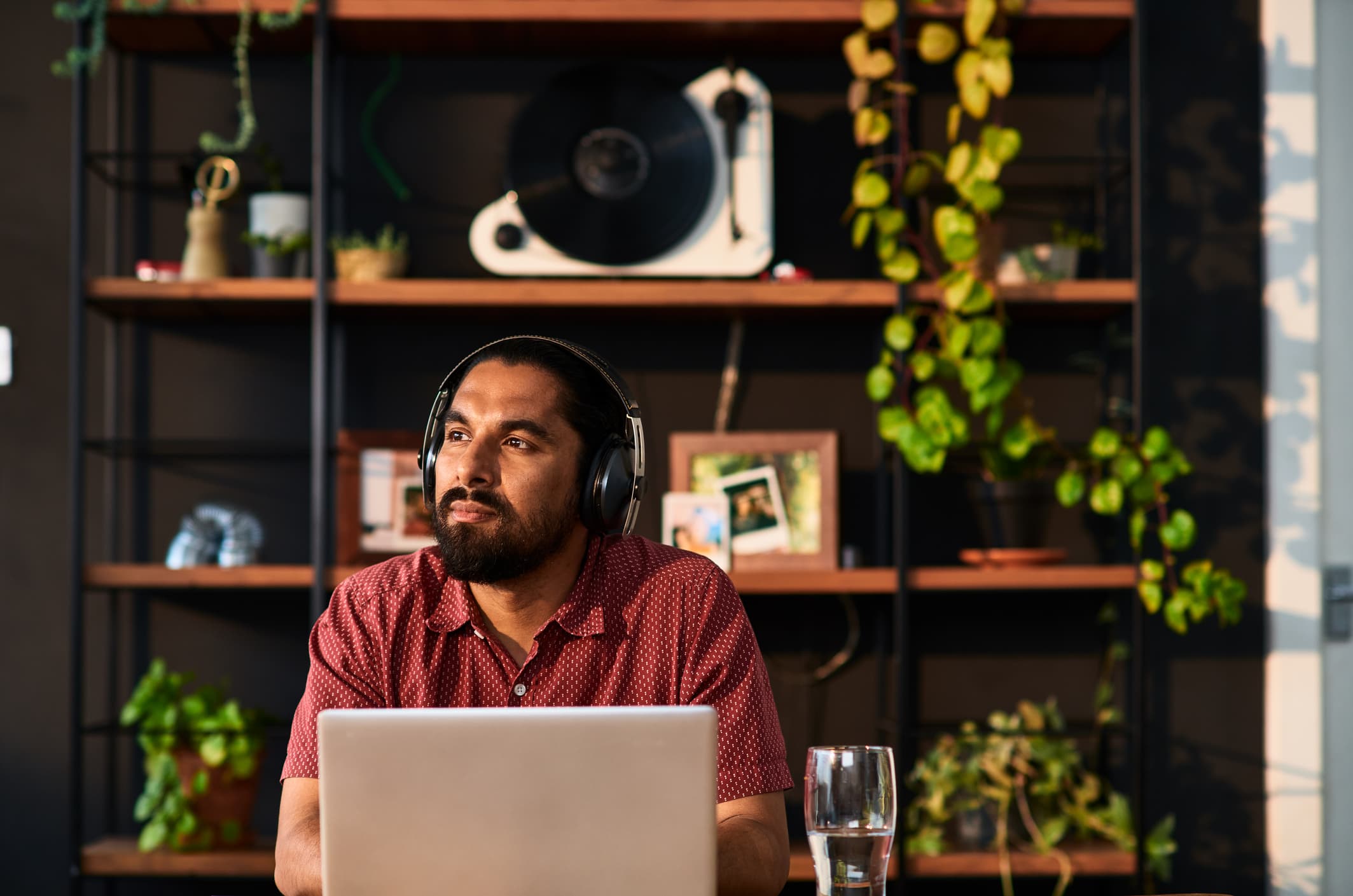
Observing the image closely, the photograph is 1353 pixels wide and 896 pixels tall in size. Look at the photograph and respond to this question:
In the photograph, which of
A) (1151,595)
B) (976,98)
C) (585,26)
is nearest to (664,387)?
(585,26)

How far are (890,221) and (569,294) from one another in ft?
2.15

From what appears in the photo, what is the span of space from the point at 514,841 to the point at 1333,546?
2.52 meters

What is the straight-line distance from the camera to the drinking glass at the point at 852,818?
0.96m

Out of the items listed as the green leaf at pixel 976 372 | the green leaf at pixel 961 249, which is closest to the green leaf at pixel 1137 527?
the green leaf at pixel 976 372

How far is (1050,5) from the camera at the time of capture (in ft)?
8.48

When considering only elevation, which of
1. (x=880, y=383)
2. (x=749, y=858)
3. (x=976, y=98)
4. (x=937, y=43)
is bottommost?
(x=749, y=858)

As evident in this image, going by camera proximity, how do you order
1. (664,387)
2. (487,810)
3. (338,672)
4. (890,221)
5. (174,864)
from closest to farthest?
1. (487,810)
2. (338,672)
3. (174,864)
4. (890,221)
5. (664,387)

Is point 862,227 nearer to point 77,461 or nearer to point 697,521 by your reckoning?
point 697,521

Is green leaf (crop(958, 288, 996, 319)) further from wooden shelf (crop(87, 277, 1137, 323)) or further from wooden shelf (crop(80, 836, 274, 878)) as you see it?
wooden shelf (crop(80, 836, 274, 878))

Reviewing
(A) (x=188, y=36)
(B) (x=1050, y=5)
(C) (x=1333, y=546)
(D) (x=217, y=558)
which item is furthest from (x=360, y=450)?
(C) (x=1333, y=546)

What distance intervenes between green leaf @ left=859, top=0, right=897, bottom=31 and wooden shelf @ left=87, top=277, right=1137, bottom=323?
51 centimetres

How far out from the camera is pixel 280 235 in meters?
2.59

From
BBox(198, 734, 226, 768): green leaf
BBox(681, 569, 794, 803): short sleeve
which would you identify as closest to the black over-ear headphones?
BBox(681, 569, 794, 803): short sleeve

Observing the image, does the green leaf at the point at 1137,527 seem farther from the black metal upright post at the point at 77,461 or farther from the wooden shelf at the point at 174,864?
the black metal upright post at the point at 77,461
